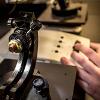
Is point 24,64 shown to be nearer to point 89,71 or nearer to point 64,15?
point 89,71

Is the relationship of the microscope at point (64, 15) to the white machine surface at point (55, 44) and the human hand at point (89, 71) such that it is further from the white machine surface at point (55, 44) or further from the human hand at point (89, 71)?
the human hand at point (89, 71)

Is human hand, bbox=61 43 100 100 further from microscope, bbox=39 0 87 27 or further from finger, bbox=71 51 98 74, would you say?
microscope, bbox=39 0 87 27

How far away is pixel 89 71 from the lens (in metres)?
0.88

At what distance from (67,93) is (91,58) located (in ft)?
1.05

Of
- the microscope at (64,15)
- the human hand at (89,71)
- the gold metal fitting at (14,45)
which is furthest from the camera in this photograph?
the microscope at (64,15)

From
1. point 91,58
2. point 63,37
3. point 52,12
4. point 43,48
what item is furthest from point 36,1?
point 91,58

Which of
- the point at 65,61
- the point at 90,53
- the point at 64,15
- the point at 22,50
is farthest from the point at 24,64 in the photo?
the point at 64,15

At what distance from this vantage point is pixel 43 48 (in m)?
1.00

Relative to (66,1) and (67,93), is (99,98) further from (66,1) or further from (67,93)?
(66,1)

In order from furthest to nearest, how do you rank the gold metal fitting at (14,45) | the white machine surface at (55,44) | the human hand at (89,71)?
1. the white machine surface at (55,44)
2. the human hand at (89,71)
3. the gold metal fitting at (14,45)

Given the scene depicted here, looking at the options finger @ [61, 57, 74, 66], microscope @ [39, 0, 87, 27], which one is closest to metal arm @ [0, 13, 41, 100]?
finger @ [61, 57, 74, 66]

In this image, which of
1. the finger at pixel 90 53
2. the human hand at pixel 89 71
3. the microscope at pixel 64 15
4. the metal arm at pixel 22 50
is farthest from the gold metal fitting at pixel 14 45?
the microscope at pixel 64 15

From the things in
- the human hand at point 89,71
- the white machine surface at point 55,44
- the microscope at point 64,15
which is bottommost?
the human hand at point 89,71

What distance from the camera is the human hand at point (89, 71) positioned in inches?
33.1
